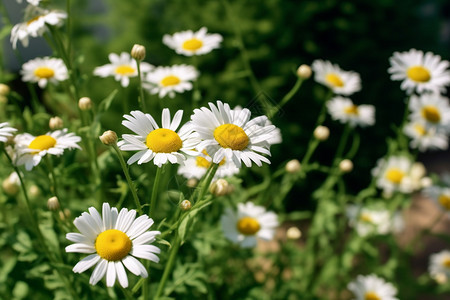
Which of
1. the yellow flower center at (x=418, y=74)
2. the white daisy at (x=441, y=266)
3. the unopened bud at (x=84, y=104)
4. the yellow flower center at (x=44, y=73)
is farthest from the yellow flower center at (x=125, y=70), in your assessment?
the white daisy at (x=441, y=266)

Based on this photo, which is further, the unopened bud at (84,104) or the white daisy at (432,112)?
the white daisy at (432,112)

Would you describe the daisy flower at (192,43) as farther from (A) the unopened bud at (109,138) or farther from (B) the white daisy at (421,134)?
(B) the white daisy at (421,134)

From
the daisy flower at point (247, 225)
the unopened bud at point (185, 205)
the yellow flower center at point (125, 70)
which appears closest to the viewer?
the unopened bud at point (185, 205)

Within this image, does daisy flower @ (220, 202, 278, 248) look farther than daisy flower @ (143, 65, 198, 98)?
No

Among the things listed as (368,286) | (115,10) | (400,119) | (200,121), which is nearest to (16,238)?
(200,121)

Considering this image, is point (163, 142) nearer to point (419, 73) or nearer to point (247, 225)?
point (247, 225)

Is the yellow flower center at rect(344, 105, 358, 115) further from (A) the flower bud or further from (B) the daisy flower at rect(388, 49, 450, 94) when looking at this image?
(A) the flower bud

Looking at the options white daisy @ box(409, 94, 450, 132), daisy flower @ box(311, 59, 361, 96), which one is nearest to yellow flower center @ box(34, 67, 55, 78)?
daisy flower @ box(311, 59, 361, 96)
